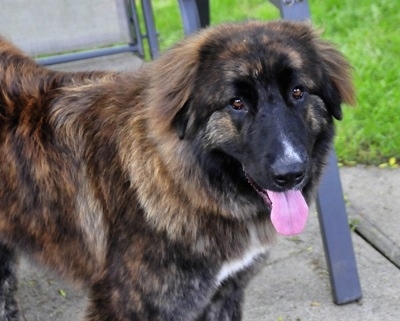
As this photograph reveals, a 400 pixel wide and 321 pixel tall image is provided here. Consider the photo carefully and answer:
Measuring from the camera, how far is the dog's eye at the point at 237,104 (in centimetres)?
248

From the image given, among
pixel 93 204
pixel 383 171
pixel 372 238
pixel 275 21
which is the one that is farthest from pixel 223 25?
pixel 383 171

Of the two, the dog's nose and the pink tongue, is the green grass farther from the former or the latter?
the dog's nose

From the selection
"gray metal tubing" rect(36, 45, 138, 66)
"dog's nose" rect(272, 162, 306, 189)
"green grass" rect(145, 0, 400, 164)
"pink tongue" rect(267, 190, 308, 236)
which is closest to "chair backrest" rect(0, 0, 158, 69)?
"gray metal tubing" rect(36, 45, 138, 66)

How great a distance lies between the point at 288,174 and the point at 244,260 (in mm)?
498

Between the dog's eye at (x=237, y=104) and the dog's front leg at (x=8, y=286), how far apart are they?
3.74ft

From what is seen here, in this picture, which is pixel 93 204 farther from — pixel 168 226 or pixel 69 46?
pixel 69 46

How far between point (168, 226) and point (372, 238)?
154 centimetres

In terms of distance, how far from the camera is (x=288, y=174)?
7.84 ft

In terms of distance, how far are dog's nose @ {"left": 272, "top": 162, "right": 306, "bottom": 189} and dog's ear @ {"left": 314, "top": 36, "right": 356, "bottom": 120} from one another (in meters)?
0.35

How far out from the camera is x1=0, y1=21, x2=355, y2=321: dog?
2.48 meters

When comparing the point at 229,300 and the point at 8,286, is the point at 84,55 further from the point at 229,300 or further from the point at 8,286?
the point at 229,300

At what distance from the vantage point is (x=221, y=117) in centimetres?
250

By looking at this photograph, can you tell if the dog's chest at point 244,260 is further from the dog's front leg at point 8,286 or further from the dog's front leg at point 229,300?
the dog's front leg at point 8,286

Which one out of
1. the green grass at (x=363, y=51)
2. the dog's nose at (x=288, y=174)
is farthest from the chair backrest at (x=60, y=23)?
the dog's nose at (x=288, y=174)
